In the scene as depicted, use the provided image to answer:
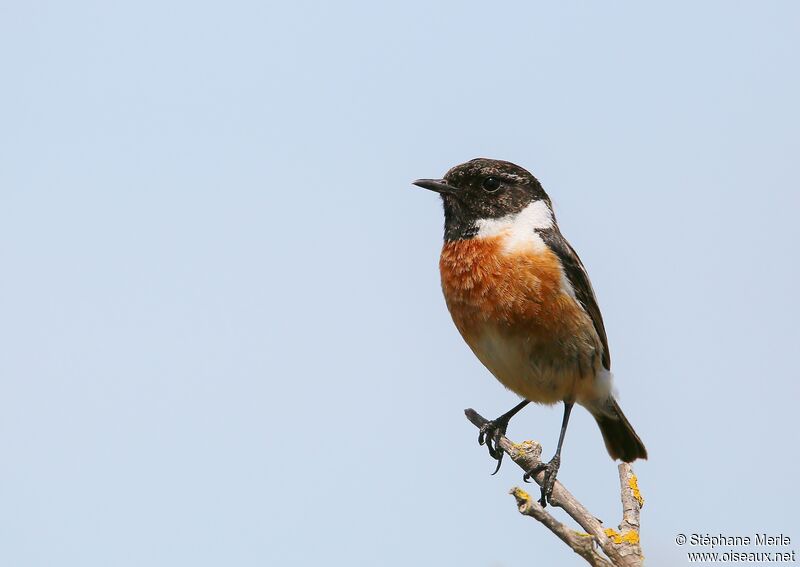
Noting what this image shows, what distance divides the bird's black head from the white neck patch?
5 cm

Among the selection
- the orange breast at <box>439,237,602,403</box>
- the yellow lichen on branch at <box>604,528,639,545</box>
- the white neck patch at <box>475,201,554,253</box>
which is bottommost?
the yellow lichen on branch at <box>604,528,639,545</box>

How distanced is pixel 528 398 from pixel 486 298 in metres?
1.06

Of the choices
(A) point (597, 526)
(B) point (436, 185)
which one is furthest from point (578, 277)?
(A) point (597, 526)

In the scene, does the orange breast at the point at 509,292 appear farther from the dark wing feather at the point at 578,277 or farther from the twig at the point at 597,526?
the twig at the point at 597,526

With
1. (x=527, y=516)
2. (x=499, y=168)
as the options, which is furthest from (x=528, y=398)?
(x=527, y=516)

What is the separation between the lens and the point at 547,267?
8.07 m

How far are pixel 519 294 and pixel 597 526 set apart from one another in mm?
2110

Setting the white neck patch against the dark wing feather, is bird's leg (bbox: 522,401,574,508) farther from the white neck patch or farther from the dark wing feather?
the white neck patch

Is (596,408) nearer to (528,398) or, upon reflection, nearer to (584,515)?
(528,398)

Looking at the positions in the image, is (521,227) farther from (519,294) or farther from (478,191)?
(519,294)

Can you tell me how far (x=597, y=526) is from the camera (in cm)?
629

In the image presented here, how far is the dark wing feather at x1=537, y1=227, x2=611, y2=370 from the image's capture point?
27.3ft

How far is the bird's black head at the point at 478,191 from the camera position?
8.61m

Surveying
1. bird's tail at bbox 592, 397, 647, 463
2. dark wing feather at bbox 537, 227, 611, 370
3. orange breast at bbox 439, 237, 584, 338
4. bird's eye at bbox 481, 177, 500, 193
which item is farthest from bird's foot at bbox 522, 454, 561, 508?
bird's eye at bbox 481, 177, 500, 193
